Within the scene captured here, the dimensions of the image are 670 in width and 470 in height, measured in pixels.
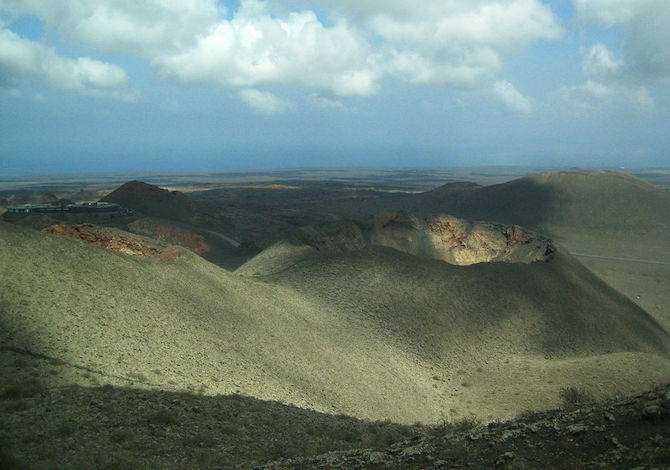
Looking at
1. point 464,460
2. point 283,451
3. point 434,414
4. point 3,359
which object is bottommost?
point 434,414

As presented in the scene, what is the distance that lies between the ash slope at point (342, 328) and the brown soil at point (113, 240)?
2.29 meters

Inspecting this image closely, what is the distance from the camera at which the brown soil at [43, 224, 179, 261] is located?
2097cm

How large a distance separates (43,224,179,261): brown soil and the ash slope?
2291mm

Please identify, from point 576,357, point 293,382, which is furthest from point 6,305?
point 576,357

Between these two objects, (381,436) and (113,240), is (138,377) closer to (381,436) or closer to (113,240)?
(381,436)

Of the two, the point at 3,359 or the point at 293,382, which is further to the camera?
the point at 293,382

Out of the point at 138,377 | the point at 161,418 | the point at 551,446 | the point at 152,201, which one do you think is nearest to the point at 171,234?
the point at 152,201

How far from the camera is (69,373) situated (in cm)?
1056

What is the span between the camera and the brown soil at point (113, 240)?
68.8 ft

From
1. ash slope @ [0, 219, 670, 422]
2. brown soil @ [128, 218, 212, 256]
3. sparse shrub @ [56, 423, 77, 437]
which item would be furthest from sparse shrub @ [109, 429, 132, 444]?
brown soil @ [128, 218, 212, 256]

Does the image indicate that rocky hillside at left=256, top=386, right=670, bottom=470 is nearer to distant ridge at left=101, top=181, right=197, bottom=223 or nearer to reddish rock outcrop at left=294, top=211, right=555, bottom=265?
reddish rock outcrop at left=294, top=211, right=555, bottom=265

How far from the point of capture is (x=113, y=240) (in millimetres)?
21438

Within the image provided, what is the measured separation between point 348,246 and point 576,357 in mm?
16870

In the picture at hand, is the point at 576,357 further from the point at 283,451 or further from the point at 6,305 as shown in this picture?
the point at 6,305
